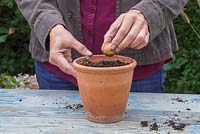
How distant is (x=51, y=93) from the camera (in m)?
1.79

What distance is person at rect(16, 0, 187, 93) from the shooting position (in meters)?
1.50

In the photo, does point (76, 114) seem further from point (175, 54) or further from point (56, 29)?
point (175, 54)

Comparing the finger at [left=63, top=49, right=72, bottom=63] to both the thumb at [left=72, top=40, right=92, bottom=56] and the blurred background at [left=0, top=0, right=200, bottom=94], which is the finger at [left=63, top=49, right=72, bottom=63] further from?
the blurred background at [left=0, top=0, right=200, bottom=94]

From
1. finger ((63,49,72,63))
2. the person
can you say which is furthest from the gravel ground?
finger ((63,49,72,63))

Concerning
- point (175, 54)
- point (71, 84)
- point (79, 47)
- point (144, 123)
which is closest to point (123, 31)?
point (79, 47)

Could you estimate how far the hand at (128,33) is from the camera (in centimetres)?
147

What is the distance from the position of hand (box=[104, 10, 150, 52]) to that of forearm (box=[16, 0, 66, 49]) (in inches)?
7.1

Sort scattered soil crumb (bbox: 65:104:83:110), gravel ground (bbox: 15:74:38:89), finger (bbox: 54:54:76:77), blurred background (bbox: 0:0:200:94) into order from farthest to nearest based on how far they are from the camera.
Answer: blurred background (bbox: 0:0:200:94) → gravel ground (bbox: 15:74:38:89) → scattered soil crumb (bbox: 65:104:83:110) → finger (bbox: 54:54:76:77)

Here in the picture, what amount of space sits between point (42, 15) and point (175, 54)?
173 centimetres

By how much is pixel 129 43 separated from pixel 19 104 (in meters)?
0.41

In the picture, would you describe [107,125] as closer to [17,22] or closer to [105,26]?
[105,26]

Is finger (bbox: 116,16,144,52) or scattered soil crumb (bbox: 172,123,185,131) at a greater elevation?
finger (bbox: 116,16,144,52)

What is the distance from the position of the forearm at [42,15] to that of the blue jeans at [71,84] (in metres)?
0.21

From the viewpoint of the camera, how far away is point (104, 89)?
1.45 m
